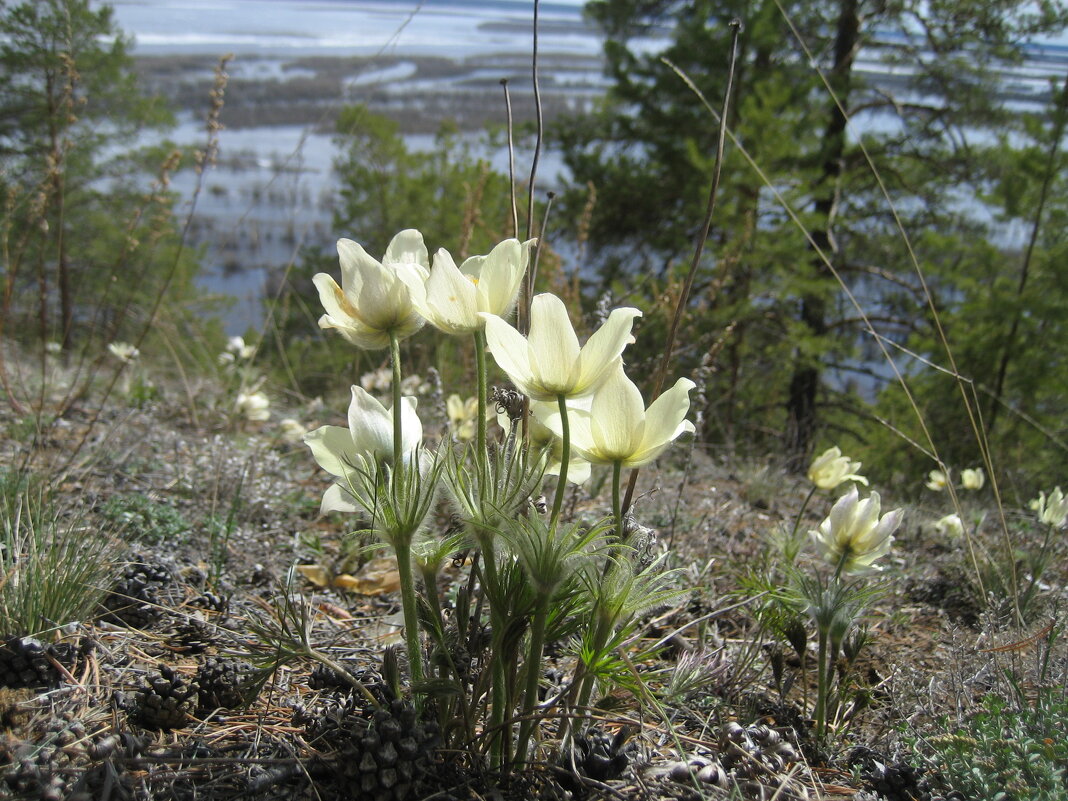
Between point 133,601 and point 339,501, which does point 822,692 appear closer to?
point 339,501

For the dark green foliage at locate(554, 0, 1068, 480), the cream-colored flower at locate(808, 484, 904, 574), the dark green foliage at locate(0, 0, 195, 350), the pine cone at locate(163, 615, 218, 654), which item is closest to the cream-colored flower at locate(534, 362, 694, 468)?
the cream-colored flower at locate(808, 484, 904, 574)

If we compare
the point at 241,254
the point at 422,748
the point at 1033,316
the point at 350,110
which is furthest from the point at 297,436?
the point at 241,254

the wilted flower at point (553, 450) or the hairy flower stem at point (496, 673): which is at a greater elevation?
the wilted flower at point (553, 450)

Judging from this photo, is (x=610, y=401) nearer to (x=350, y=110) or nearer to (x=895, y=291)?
(x=895, y=291)

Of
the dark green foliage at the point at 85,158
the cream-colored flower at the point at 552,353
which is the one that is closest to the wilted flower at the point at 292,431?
the cream-colored flower at the point at 552,353

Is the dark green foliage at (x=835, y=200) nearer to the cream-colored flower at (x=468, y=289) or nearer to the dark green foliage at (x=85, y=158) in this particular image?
the cream-colored flower at (x=468, y=289)

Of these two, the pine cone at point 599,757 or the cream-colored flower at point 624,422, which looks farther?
the pine cone at point 599,757
